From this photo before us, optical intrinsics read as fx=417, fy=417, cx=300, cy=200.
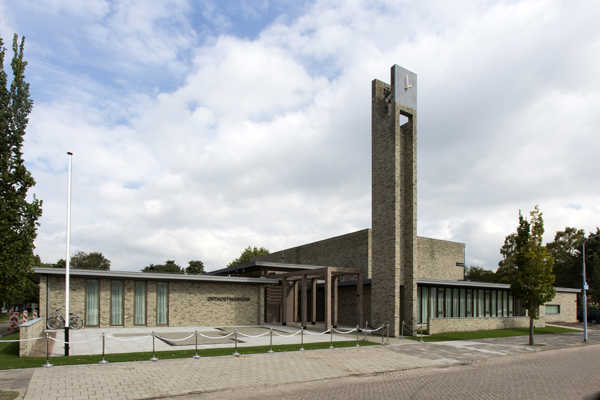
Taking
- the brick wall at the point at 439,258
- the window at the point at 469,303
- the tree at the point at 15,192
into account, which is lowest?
the window at the point at 469,303

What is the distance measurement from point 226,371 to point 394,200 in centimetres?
1598

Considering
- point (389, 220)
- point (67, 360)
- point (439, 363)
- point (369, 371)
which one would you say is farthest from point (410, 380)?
point (389, 220)

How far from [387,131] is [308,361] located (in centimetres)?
1637

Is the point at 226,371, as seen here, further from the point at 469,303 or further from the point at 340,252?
the point at 340,252

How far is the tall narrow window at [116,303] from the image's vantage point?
86.5 ft

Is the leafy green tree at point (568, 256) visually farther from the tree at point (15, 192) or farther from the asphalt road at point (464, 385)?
the tree at point (15, 192)

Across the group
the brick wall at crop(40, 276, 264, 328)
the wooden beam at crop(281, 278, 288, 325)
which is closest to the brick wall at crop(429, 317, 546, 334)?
the wooden beam at crop(281, 278, 288, 325)

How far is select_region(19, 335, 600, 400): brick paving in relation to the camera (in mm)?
11188

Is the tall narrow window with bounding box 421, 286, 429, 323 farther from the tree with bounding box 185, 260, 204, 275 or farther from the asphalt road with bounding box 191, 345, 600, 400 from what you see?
the tree with bounding box 185, 260, 204, 275

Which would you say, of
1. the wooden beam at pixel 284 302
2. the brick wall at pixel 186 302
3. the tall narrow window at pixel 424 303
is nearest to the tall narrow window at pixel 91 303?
the brick wall at pixel 186 302

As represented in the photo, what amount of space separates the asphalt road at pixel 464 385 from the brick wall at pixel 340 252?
20.9 metres

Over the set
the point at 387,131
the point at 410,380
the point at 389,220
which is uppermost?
the point at 387,131

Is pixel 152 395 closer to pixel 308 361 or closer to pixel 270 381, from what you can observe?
pixel 270 381

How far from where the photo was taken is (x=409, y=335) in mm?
25562
